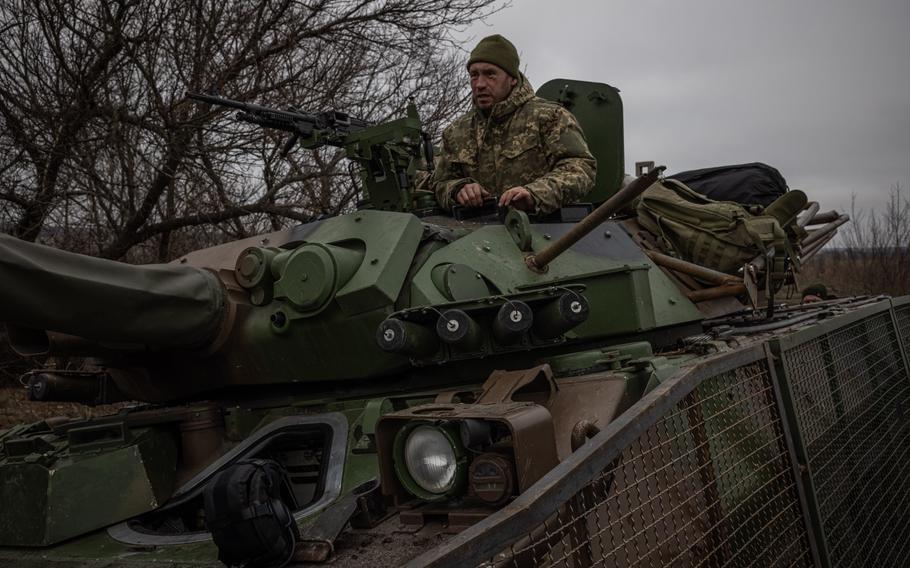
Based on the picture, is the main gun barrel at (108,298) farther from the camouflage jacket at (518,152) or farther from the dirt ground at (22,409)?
the dirt ground at (22,409)

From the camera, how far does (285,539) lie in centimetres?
281

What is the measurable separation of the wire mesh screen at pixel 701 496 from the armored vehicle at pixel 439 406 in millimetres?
14

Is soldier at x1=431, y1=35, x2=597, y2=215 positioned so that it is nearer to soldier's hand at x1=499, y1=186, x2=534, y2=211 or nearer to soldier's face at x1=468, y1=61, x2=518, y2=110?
soldier's face at x1=468, y1=61, x2=518, y2=110

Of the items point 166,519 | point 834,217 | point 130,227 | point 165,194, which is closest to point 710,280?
point 166,519

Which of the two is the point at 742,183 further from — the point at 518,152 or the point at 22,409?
the point at 22,409

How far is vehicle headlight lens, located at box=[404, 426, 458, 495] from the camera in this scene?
278cm

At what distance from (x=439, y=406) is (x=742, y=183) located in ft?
19.6

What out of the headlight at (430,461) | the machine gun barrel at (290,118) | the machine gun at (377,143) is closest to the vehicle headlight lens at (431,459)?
the headlight at (430,461)

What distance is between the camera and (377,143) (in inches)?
225

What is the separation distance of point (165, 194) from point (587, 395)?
968 centimetres

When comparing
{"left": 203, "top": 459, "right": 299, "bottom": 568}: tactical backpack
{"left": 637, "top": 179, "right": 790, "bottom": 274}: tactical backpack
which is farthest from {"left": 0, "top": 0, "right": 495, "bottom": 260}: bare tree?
{"left": 203, "top": 459, "right": 299, "bottom": 568}: tactical backpack

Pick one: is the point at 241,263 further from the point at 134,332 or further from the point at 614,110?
the point at 614,110

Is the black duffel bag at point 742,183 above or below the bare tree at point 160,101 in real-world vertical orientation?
below

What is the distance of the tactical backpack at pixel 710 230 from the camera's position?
20.2 ft
